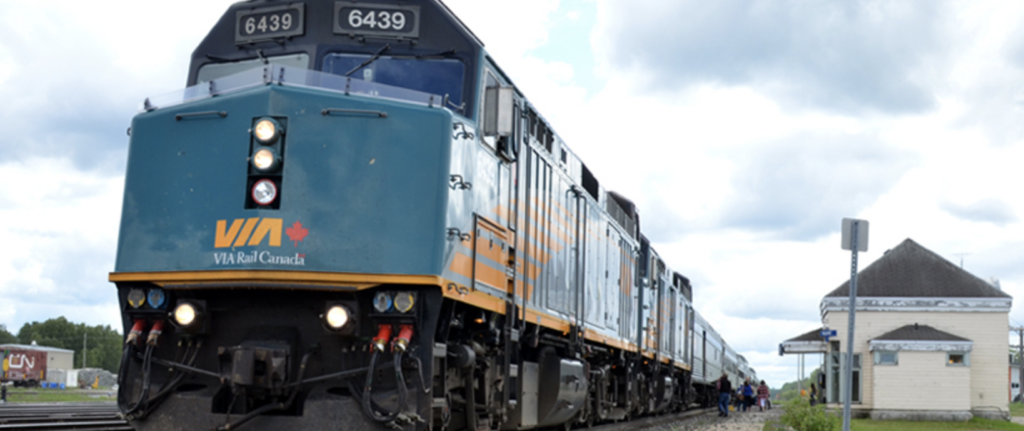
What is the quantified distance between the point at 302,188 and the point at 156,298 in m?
1.59

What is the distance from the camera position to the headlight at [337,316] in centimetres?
718

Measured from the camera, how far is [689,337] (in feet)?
94.1

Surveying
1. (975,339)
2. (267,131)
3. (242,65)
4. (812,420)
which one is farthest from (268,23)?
(975,339)

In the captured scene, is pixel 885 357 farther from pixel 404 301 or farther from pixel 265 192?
pixel 265 192

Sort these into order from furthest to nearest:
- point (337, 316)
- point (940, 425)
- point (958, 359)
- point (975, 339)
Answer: point (975, 339) < point (958, 359) < point (940, 425) < point (337, 316)

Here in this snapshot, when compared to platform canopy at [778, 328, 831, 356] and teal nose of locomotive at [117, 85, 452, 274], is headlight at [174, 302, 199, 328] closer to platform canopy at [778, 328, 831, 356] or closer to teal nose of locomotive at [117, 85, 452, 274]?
teal nose of locomotive at [117, 85, 452, 274]

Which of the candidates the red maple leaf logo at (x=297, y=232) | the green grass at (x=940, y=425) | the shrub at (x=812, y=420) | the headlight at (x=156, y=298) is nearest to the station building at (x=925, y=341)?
the green grass at (x=940, y=425)

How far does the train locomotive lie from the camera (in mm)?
7199

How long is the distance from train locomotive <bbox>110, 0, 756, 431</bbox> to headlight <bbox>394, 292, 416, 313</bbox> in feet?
0.04

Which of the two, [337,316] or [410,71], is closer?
[337,316]

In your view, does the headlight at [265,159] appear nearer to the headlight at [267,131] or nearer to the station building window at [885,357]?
the headlight at [267,131]

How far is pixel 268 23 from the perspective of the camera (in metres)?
8.43

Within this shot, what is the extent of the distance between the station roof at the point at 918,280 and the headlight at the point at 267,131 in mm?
23871

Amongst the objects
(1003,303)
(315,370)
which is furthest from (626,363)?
(1003,303)
